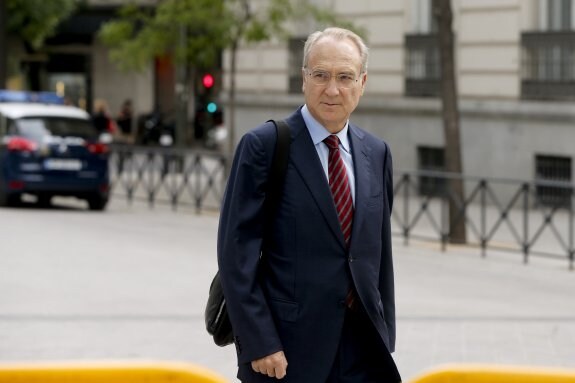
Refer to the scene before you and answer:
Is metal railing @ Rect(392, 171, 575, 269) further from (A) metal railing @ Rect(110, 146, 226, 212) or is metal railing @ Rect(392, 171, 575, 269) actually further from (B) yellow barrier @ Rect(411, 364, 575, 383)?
(B) yellow barrier @ Rect(411, 364, 575, 383)

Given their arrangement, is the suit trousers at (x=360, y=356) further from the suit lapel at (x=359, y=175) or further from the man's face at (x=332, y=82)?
the man's face at (x=332, y=82)

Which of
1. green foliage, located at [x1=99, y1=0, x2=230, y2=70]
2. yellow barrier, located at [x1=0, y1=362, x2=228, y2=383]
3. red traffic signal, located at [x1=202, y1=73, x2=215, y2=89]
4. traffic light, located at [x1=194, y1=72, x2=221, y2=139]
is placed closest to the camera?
yellow barrier, located at [x1=0, y1=362, x2=228, y2=383]

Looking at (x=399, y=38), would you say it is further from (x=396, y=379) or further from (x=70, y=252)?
(x=396, y=379)

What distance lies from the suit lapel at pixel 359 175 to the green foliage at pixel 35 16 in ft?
133

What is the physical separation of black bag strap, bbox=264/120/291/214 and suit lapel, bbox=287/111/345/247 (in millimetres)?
39

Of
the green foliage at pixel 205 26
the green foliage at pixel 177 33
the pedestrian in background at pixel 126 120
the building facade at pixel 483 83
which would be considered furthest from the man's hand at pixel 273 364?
the pedestrian in background at pixel 126 120

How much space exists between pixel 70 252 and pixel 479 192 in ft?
15.3

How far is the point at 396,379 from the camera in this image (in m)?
4.74

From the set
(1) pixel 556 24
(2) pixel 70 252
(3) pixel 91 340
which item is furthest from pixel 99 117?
(3) pixel 91 340

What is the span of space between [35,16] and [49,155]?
82.3 feet

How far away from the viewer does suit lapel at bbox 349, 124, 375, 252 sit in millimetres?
4684

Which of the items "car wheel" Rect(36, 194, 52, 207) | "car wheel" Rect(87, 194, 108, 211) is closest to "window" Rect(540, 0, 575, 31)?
"car wheel" Rect(87, 194, 108, 211)

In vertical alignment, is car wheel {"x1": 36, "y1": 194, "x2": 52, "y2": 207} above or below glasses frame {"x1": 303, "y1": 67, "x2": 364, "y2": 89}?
below

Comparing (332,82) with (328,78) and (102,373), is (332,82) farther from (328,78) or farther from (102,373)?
(102,373)
